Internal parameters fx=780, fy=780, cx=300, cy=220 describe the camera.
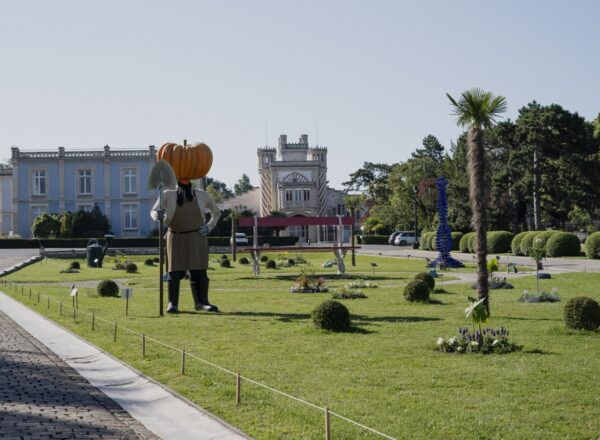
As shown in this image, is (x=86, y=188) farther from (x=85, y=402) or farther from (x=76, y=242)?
(x=85, y=402)

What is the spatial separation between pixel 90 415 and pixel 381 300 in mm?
16147

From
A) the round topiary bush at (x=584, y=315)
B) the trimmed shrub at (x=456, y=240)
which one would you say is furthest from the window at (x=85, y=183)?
the round topiary bush at (x=584, y=315)

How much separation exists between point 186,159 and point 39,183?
68.4m

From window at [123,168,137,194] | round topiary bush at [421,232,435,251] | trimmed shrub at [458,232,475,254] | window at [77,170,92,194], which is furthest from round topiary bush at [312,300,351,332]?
window at [77,170,92,194]

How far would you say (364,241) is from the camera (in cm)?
9512

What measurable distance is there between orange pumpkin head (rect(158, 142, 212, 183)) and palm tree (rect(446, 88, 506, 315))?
770cm

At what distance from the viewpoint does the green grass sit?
9.45 meters

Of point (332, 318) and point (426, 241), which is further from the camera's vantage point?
point (426, 241)

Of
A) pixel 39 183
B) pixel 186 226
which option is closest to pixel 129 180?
pixel 39 183

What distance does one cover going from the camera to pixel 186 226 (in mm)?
22000

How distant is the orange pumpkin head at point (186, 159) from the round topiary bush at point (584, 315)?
1147 cm

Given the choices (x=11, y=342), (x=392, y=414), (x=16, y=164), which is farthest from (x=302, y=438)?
(x=16, y=164)

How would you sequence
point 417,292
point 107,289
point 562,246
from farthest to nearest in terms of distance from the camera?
point 562,246, point 107,289, point 417,292

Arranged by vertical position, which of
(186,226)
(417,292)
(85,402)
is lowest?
(85,402)
